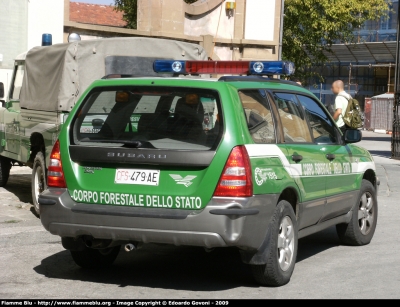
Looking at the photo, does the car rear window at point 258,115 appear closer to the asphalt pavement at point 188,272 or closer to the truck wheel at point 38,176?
the asphalt pavement at point 188,272

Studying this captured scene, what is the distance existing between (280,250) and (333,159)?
1.57 metres

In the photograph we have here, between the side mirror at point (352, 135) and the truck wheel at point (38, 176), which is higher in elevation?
the side mirror at point (352, 135)

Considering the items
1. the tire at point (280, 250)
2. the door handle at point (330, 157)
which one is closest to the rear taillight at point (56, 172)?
the tire at point (280, 250)

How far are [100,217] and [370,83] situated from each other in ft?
194

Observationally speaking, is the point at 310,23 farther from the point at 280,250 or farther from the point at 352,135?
the point at 280,250

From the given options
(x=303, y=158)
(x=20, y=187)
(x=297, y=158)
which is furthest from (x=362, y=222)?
(x=20, y=187)

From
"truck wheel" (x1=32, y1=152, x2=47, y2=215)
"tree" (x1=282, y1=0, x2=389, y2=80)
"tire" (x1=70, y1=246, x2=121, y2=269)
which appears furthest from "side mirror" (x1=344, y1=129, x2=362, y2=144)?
"tree" (x1=282, y1=0, x2=389, y2=80)

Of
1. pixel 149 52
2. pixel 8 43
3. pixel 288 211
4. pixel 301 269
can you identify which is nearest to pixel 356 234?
pixel 301 269

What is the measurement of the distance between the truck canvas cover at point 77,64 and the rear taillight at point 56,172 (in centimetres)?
369

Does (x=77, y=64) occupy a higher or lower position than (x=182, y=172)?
higher

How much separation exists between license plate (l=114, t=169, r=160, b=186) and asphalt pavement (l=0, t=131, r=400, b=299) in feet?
2.84

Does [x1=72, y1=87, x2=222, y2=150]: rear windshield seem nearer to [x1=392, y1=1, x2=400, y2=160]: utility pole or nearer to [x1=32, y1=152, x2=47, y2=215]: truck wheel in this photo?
[x1=32, y1=152, x2=47, y2=215]: truck wheel

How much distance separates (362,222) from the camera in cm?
913

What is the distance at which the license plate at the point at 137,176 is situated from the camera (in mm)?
6438
